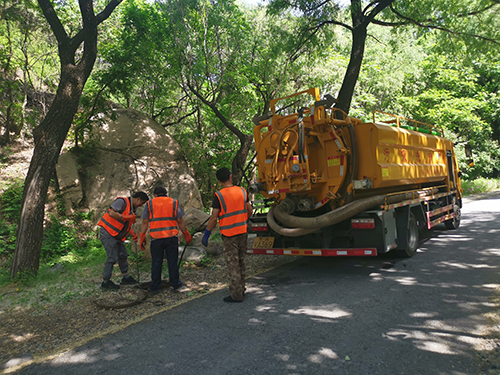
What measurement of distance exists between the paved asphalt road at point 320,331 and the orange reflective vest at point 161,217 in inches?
46.2

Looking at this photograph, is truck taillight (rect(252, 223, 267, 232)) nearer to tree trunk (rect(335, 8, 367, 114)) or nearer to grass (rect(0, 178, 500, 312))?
grass (rect(0, 178, 500, 312))

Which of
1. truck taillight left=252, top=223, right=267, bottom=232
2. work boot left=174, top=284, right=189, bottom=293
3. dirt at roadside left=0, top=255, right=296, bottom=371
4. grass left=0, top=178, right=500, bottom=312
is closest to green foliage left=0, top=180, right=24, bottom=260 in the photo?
grass left=0, top=178, right=500, bottom=312

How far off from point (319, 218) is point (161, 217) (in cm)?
252

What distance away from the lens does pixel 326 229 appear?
6414 mm

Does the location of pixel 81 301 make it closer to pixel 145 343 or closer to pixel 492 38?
pixel 145 343

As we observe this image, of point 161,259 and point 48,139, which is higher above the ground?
point 48,139

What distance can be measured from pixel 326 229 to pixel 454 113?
67.1 ft

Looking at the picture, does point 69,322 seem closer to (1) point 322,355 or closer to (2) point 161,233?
(2) point 161,233

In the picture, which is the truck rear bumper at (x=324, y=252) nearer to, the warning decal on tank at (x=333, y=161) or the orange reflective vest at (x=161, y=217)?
the warning decal on tank at (x=333, y=161)

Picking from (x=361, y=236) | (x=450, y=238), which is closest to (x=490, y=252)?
(x=450, y=238)

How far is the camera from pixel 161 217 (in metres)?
5.59

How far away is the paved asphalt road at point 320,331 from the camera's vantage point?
322 cm

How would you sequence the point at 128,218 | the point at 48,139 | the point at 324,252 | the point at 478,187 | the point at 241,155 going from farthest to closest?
the point at 478,187, the point at 241,155, the point at 48,139, the point at 324,252, the point at 128,218

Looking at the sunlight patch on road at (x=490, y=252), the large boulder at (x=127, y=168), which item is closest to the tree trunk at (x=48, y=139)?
the large boulder at (x=127, y=168)
